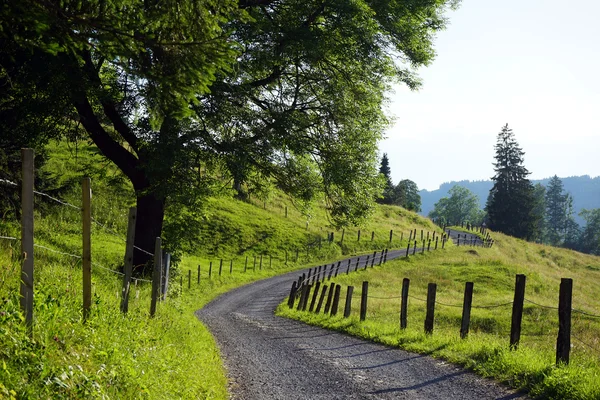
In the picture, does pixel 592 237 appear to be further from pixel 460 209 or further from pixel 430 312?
pixel 430 312

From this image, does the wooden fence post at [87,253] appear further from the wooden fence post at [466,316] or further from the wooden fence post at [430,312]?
the wooden fence post at [430,312]

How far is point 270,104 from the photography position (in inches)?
666

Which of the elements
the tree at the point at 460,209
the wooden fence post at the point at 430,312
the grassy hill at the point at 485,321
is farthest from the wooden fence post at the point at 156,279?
the tree at the point at 460,209

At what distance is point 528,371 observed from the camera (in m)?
9.16

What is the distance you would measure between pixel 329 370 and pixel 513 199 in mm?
88483

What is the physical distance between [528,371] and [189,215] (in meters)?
11.9

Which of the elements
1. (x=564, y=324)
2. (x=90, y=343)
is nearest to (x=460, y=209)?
(x=564, y=324)

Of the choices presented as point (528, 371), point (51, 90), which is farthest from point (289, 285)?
point (528, 371)

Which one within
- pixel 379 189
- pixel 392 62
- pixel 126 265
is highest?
pixel 392 62

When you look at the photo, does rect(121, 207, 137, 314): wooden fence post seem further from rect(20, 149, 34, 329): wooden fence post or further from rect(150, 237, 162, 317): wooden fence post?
rect(20, 149, 34, 329): wooden fence post

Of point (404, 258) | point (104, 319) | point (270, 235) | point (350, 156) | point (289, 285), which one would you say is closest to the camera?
point (104, 319)

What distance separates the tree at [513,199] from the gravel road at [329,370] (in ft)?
271

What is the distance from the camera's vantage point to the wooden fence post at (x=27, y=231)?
5668mm

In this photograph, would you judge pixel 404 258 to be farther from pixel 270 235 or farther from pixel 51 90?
pixel 51 90
